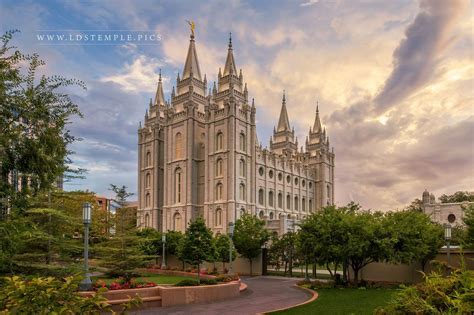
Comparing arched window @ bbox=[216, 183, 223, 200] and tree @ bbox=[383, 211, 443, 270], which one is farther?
arched window @ bbox=[216, 183, 223, 200]

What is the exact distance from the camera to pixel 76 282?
4711 mm

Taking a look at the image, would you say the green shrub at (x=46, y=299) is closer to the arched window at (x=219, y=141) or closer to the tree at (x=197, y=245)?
the tree at (x=197, y=245)

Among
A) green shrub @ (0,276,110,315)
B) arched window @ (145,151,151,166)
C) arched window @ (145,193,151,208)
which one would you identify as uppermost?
arched window @ (145,151,151,166)

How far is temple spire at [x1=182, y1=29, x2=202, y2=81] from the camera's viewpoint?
223 feet

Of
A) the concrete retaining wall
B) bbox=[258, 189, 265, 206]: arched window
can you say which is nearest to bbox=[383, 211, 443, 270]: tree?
the concrete retaining wall

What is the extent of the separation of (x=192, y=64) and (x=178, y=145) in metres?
13.9

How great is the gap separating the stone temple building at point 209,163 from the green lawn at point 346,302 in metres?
31.7

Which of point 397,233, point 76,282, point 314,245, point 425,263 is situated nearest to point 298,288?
point 314,245

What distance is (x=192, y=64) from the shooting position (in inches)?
2692

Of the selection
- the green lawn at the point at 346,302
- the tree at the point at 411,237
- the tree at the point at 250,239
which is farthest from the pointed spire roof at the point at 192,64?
the green lawn at the point at 346,302

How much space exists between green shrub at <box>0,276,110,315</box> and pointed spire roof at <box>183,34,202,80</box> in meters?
64.7

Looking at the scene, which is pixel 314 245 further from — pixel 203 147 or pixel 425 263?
pixel 203 147

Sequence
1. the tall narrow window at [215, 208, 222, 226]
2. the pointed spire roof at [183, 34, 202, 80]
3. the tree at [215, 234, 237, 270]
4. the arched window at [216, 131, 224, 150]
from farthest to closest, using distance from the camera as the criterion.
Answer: the pointed spire roof at [183, 34, 202, 80]
the arched window at [216, 131, 224, 150]
the tall narrow window at [215, 208, 222, 226]
the tree at [215, 234, 237, 270]

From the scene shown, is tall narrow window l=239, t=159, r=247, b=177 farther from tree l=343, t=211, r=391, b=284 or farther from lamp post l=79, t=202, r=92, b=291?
lamp post l=79, t=202, r=92, b=291
